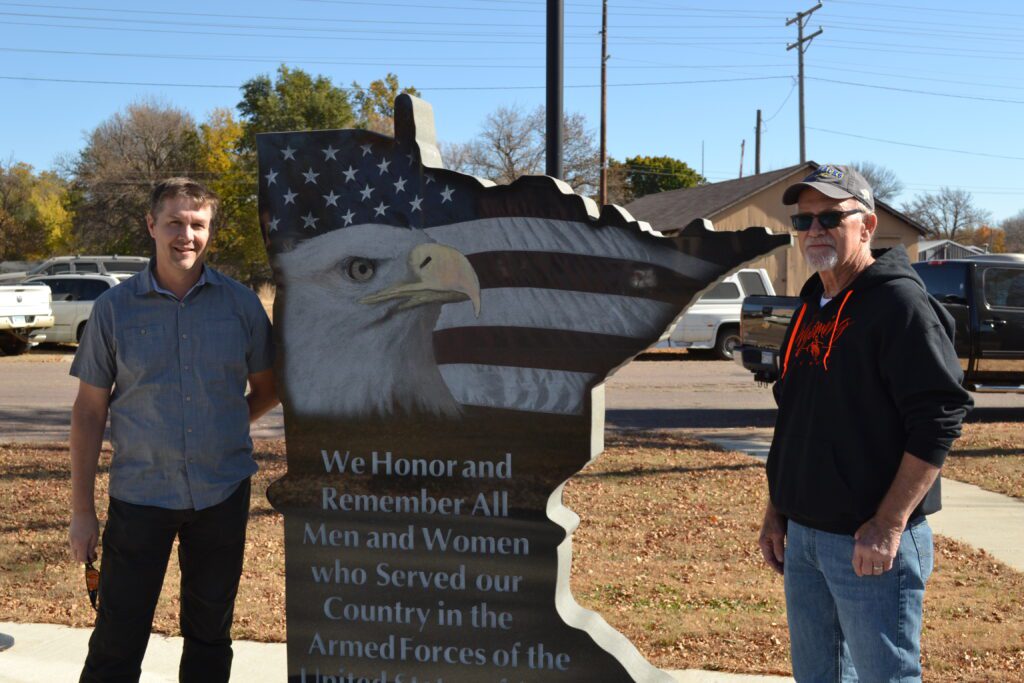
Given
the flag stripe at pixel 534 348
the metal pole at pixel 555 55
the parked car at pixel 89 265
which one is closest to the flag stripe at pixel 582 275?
the flag stripe at pixel 534 348

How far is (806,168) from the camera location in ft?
102

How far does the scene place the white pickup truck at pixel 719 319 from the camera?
67.5 ft

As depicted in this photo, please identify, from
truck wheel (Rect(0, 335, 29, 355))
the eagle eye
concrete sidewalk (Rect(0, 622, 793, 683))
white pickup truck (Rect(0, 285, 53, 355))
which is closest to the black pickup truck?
concrete sidewalk (Rect(0, 622, 793, 683))

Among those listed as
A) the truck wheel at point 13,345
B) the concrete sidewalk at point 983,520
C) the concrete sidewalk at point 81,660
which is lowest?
the concrete sidewalk at point 81,660

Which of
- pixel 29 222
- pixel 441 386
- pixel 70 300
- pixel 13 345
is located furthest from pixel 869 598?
pixel 29 222

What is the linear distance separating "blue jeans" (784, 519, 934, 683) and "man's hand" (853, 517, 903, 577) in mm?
61

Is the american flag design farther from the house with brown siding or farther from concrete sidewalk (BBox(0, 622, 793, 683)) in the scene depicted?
the house with brown siding

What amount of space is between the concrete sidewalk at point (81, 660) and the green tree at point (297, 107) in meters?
47.9

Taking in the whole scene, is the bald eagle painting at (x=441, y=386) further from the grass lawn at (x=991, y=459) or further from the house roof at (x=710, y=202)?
the house roof at (x=710, y=202)

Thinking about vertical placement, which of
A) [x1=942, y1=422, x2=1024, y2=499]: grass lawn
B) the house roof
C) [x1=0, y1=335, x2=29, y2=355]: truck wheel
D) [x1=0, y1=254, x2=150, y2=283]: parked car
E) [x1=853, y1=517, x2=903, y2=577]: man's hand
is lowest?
[x1=942, y1=422, x2=1024, y2=499]: grass lawn

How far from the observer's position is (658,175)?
216 feet

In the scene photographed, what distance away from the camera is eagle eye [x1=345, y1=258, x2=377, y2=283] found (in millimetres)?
3850

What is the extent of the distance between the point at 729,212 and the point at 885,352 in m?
29.0

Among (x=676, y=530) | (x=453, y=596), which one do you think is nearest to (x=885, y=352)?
(x=453, y=596)
